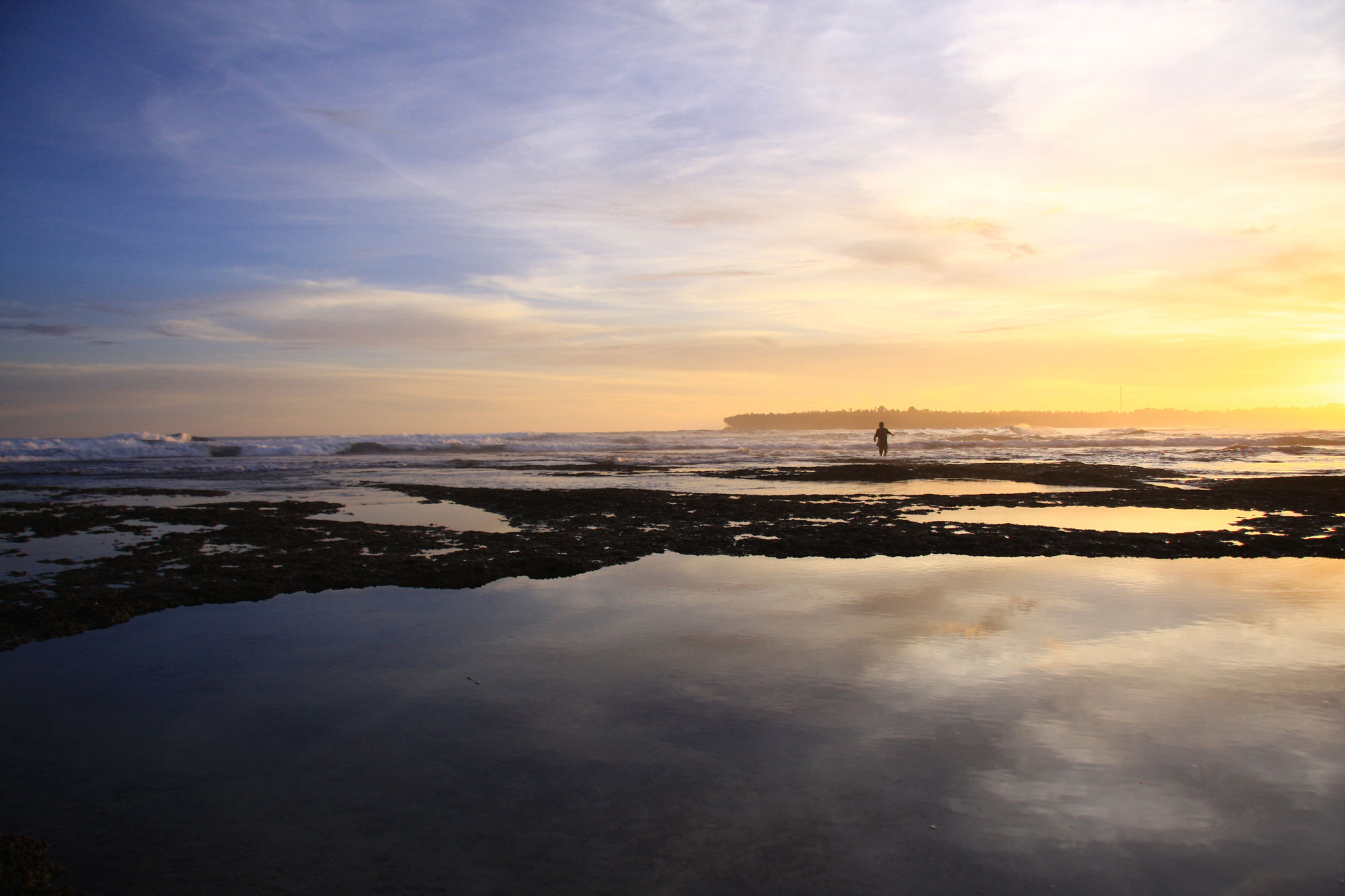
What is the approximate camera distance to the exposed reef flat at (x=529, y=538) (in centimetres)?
851

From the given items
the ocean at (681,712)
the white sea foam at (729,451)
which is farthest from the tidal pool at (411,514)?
the white sea foam at (729,451)

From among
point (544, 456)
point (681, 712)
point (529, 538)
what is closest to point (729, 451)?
point (544, 456)

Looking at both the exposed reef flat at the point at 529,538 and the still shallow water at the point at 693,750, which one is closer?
the still shallow water at the point at 693,750

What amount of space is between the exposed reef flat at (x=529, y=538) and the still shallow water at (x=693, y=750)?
1344 millimetres

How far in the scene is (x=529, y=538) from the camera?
1209 centimetres

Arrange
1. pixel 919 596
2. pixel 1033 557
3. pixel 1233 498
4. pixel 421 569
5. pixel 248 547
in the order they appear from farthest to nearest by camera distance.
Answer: pixel 1233 498 → pixel 248 547 → pixel 1033 557 → pixel 421 569 → pixel 919 596

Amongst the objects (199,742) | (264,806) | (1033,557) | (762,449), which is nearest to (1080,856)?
(264,806)

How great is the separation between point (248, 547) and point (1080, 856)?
11.4m

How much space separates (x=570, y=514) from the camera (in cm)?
1544

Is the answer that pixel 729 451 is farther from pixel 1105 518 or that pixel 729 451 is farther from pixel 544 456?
pixel 1105 518

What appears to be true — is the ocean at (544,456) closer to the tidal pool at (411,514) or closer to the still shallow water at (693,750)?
the tidal pool at (411,514)

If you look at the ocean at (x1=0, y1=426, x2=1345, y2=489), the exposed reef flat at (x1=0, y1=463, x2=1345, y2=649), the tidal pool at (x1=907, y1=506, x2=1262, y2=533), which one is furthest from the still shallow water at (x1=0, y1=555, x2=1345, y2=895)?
the ocean at (x1=0, y1=426, x2=1345, y2=489)

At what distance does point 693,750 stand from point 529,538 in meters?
8.27

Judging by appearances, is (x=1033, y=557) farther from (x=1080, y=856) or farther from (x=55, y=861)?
(x=55, y=861)
